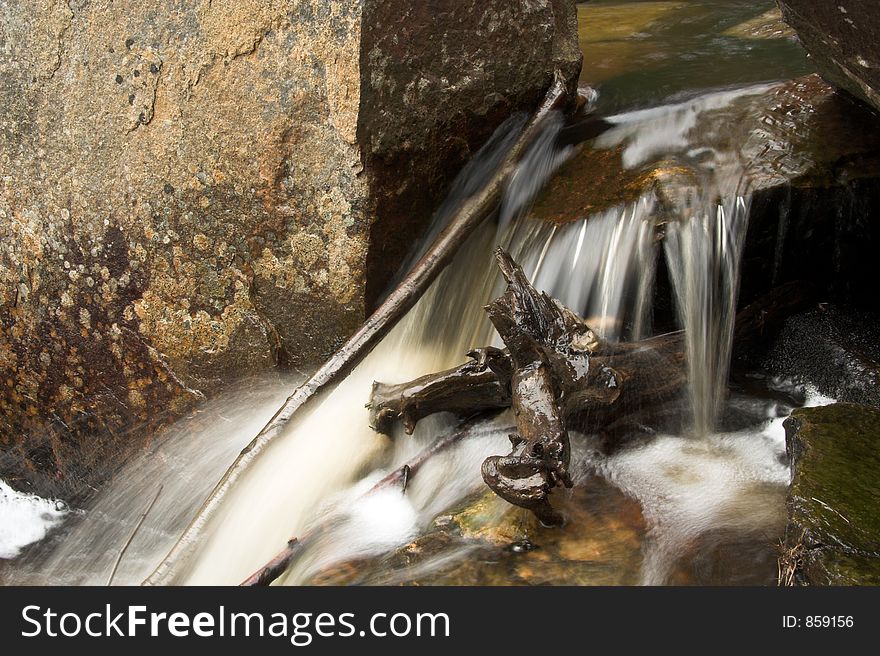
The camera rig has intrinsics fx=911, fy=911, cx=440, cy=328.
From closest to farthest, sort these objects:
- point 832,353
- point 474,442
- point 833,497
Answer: point 833,497 < point 474,442 < point 832,353

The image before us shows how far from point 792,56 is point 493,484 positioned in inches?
149

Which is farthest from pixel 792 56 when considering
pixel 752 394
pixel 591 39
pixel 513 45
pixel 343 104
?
pixel 343 104

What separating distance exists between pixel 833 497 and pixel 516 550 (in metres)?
0.90

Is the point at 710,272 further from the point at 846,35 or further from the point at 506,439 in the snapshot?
the point at 506,439

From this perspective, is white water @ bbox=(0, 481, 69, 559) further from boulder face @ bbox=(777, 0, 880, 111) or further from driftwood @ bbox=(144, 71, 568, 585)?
boulder face @ bbox=(777, 0, 880, 111)

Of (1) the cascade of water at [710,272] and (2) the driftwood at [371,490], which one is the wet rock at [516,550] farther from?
(1) the cascade of water at [710,272]

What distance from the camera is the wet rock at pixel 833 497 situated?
2.33m

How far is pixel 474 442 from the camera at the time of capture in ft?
10.6

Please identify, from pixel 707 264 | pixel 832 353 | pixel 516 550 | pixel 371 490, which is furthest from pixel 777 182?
pixel 371 490

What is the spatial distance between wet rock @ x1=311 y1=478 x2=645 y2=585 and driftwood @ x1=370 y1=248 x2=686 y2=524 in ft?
0.31

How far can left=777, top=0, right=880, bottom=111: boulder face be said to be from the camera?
2.92m

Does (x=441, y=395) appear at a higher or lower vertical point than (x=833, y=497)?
higher

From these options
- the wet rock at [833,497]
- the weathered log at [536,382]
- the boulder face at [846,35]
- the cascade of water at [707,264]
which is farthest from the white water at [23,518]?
the boulder face at [846,35]

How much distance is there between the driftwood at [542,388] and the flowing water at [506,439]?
11 centimetres
